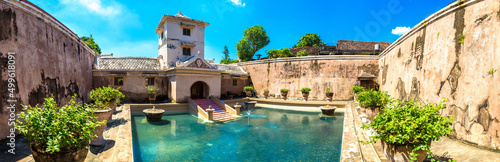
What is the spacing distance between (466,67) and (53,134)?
9343 mm

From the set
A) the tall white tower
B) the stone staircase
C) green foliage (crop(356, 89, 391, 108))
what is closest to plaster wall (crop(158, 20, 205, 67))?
the tall white tower

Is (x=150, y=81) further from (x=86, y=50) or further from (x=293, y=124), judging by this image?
(x=293, y=124)

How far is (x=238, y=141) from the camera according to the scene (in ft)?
24.6

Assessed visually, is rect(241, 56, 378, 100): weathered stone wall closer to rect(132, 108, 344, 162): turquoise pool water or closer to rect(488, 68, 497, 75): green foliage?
rect(132, 108, 344, 162): turquoise pool water

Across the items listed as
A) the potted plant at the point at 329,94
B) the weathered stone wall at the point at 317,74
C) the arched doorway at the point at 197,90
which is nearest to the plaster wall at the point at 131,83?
the arched doorway at the point at 197,90

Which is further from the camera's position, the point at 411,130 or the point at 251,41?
the point at 251,41

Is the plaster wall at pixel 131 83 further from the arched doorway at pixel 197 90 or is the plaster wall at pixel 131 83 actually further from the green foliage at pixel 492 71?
the green foliage at pixel 492 71

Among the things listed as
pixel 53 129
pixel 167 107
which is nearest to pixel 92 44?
pixel 167 107

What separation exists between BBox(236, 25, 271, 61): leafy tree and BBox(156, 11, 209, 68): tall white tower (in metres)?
20.4

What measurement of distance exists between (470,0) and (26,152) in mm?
11774

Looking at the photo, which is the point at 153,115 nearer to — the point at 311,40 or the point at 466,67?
the point at 466,67

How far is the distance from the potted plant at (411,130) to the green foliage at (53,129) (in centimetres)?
530

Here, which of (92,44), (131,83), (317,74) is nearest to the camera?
Result: (131,83)

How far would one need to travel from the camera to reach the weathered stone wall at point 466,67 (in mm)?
4727
